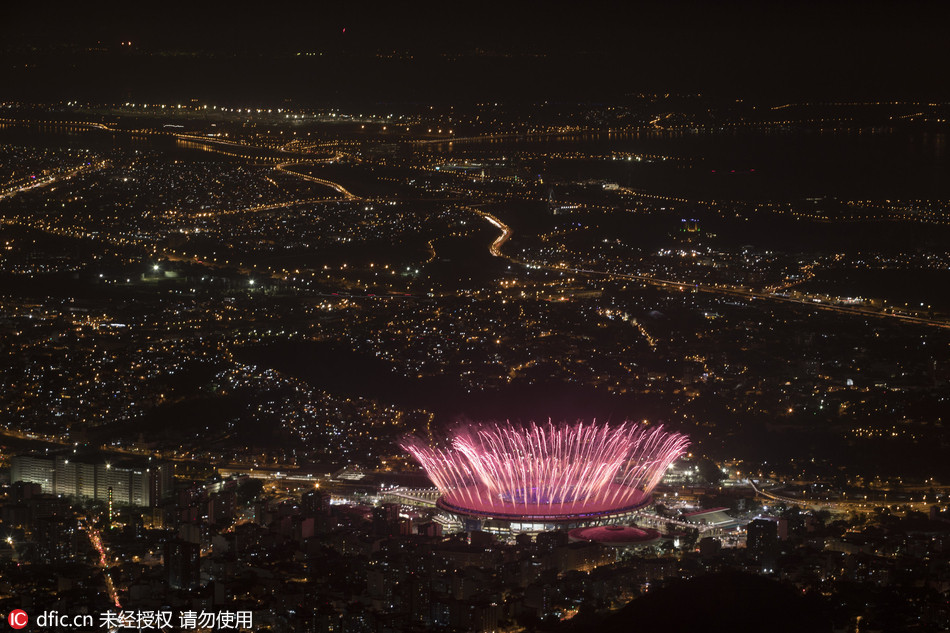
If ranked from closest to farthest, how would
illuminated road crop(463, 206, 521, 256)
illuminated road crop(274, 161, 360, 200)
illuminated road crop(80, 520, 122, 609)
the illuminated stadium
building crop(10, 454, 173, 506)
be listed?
illuminated road crop(80, 520, 122, 609), the illuminated stadium, building crop(10, 454, 173, 506), illuminated road crop(463, 206, 521, 256), illuminated road crop(274, 161, 360, 200)

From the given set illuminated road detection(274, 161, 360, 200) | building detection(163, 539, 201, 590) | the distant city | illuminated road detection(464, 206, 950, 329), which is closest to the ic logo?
the distant city

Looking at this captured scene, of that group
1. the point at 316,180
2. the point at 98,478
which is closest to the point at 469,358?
the point at 98,478

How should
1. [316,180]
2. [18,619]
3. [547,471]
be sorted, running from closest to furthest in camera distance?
1. [18,619]
2. [547,471]
3. [316,180]

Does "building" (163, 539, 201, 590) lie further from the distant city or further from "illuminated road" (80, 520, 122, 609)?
"illuminated road" (80, 520, 122, 609)

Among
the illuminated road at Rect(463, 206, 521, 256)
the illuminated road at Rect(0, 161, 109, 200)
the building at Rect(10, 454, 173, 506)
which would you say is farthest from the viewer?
the illuminated road at Rect(0, 161, 109, 200)

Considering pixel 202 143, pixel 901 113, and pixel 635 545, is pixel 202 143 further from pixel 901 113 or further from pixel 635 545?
pixel 635 545

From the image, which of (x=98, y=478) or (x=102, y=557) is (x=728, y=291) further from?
(x=102, y=557)
